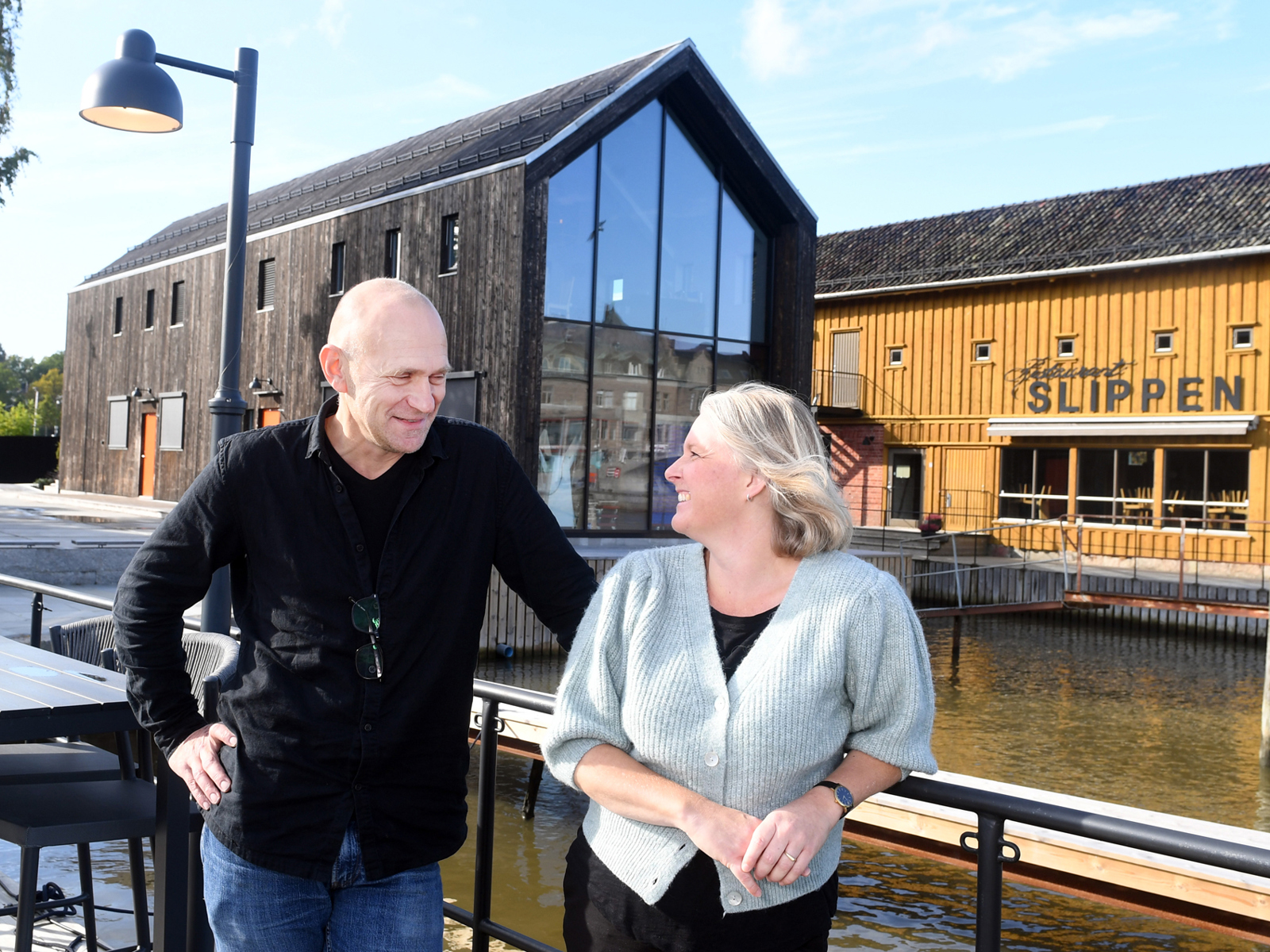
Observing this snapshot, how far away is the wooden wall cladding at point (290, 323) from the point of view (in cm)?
1656

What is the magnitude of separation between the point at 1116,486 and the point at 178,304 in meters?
23.2

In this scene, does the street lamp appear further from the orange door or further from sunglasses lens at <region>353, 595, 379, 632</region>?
the orange door

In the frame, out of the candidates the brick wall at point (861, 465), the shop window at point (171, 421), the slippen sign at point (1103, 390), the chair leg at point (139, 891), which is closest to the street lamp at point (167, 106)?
the chair leg at point (139, 891)

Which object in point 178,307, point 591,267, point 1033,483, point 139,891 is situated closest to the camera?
point 139,891

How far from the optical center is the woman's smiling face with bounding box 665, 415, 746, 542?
1922 millimetres

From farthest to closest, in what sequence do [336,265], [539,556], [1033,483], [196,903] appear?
[1033,483], [336,265], [196,903], [539,556]

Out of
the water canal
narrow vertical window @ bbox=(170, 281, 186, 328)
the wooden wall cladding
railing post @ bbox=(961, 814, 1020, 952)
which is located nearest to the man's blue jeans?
railing post @ bbox=(961, 814, 1020, 952)

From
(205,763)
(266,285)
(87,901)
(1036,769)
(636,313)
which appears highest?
(266,285)

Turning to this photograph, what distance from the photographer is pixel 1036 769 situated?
11312 mm

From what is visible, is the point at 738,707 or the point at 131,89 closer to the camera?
the point at 738,707

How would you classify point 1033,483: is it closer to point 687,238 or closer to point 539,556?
point 687,238

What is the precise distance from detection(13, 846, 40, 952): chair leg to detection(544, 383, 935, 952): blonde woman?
1.47 m

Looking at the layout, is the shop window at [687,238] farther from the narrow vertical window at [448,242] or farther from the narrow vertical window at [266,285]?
the narrow vertical window at [266,285]

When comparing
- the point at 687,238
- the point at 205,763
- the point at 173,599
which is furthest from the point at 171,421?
the point at 205,763
